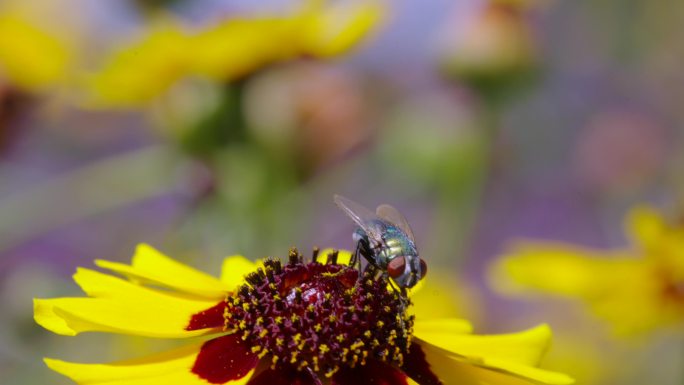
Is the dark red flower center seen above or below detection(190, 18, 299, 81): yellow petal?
below

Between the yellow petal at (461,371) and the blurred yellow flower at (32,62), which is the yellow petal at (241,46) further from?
the yellow petal at (461,371)

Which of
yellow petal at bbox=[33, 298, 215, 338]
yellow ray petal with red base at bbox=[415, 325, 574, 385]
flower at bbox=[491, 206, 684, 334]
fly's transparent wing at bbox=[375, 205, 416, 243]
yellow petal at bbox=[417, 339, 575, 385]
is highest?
flower at bbox=[491, 206, 684, 334]

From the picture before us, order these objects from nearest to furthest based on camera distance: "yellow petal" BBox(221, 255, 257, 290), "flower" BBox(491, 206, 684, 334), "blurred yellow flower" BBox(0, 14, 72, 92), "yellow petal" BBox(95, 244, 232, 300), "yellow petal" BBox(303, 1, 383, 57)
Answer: "yellow petal" BBox(95, 244, 232, 300), "yellow petal" BBox(221, 255, 257, 290), "flower" BBox(491, 206, 684, 334), "yellow petal" BBox(303, 1, 383, 57), "blurred yellow flower" BBox(0, 14, 72, 92)

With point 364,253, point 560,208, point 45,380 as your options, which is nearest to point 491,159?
point 45,380

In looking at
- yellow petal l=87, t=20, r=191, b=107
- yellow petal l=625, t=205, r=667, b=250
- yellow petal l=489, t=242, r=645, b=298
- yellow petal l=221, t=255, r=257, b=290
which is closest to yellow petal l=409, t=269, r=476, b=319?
yellow petal l=489, t=242, r=645, b=298

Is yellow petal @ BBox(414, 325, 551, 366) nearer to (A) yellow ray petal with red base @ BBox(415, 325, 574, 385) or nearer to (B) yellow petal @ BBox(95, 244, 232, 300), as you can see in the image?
(A) yellow ray petal with red base @ BBox(415, 325, 574, 385)

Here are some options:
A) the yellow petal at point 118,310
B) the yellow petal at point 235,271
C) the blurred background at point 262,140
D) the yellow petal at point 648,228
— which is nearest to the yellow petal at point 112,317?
the yellow petal at point 118,310
